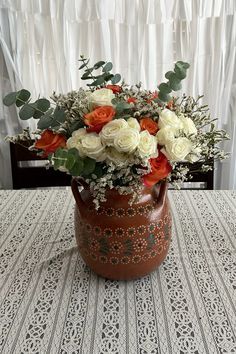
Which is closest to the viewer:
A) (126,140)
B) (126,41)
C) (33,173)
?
(126,140)

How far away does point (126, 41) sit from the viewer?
177cm

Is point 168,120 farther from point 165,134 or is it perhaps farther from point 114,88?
point 114,88

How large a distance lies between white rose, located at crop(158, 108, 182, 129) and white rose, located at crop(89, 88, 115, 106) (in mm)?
105

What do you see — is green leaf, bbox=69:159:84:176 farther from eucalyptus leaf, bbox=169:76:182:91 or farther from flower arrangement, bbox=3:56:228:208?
eucalyptus leaf, bbox=169:76:182:91

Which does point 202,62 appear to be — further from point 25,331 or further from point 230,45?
point 25,331

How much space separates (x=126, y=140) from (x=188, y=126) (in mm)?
160

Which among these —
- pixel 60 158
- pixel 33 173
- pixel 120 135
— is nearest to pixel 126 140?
pixel 120 135

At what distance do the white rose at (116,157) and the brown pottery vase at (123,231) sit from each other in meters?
0.11

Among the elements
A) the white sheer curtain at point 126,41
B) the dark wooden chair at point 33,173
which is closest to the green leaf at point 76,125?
the dark wooden chair at point 33,173

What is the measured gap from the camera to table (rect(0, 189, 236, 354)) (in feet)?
2.18

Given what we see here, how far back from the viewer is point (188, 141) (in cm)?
69

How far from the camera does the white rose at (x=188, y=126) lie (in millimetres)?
705

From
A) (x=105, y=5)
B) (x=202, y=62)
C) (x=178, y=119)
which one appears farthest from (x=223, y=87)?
(x=178, y=119)

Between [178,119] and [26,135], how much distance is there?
0.34 m
